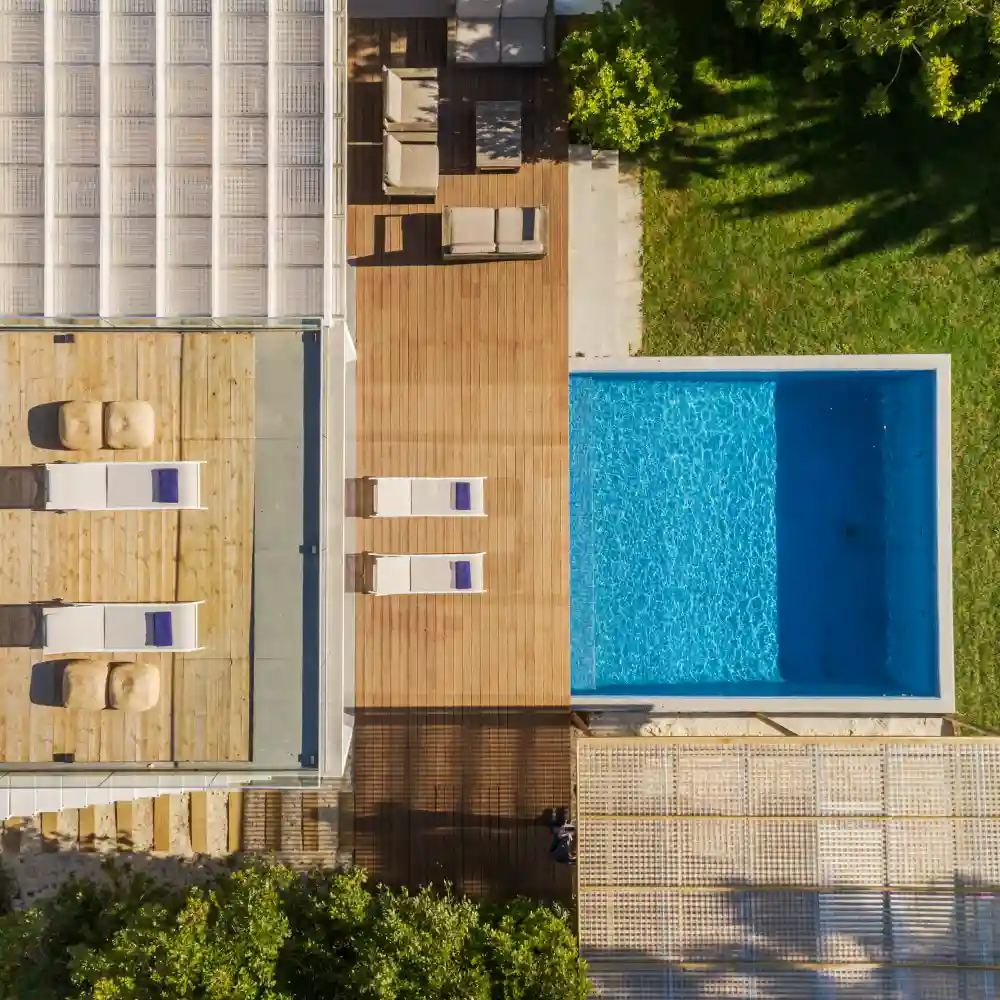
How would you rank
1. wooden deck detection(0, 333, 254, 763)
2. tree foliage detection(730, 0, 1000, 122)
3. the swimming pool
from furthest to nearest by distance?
the swimming pool → tree foliage detection(730, 0, 1000, 122) → wooden deck detection(0, 333, 254, 763)

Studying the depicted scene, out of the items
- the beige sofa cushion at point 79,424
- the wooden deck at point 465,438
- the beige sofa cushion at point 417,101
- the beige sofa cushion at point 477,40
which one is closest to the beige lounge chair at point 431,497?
the wooden deck at point 465,438

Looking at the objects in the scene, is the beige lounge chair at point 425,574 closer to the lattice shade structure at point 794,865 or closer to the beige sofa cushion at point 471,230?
the lattice shade structure at point 794,865

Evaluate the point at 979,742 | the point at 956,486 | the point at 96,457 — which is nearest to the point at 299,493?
the point at 96,457

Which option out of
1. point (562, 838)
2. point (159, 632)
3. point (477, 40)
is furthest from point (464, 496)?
point (477, 40)

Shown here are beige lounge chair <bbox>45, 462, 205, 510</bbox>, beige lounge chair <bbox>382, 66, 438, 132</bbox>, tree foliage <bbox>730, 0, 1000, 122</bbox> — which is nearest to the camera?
beige lounge chair <bbox>45, 462, 205, 510</bbox>

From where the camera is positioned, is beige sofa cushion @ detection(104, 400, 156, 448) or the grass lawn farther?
the grass lawn

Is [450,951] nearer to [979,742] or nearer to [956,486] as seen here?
[979,742]

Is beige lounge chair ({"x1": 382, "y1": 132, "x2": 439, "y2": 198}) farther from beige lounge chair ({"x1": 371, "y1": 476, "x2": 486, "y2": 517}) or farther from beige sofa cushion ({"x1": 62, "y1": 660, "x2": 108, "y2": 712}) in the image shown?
beige sofa cushion ({"x1": 62, "y1": 660, "x2": 108, "y2": 712})

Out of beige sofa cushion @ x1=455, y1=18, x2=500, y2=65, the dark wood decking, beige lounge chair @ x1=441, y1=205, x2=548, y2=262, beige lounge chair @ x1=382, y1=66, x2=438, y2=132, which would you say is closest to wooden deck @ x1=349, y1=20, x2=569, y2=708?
the dark wood decking
